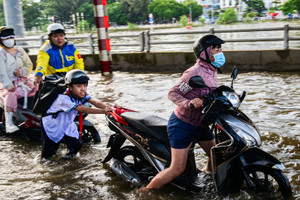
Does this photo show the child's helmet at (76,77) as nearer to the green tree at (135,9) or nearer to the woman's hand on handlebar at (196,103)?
the woman's hand on handlebar at (196,103)

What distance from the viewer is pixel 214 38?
3148 millimetres

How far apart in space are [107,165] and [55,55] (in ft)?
6.27

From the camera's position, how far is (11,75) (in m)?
5.79

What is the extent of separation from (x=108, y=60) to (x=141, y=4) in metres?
90.8

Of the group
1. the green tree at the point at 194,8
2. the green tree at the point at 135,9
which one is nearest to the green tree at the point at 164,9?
the green tree at the point at 135,9

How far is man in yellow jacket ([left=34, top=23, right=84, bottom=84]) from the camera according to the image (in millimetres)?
5332

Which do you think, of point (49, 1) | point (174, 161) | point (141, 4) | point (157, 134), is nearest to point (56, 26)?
point (157, 134)

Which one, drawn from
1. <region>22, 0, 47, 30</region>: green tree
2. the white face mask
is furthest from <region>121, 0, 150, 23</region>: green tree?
the white face mask

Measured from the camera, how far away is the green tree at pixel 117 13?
327 feet

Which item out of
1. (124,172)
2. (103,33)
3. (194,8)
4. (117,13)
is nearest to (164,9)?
(117,13)

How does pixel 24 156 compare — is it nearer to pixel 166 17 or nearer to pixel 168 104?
pixel 168 104

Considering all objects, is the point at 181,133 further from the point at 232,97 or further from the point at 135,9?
the point at 135,9

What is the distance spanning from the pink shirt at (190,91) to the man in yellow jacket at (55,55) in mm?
2697

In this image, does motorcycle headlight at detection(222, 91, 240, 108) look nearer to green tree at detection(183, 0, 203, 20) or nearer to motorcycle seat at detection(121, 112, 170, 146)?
motorcycle seat at detection(121, 112, 170, 146)
